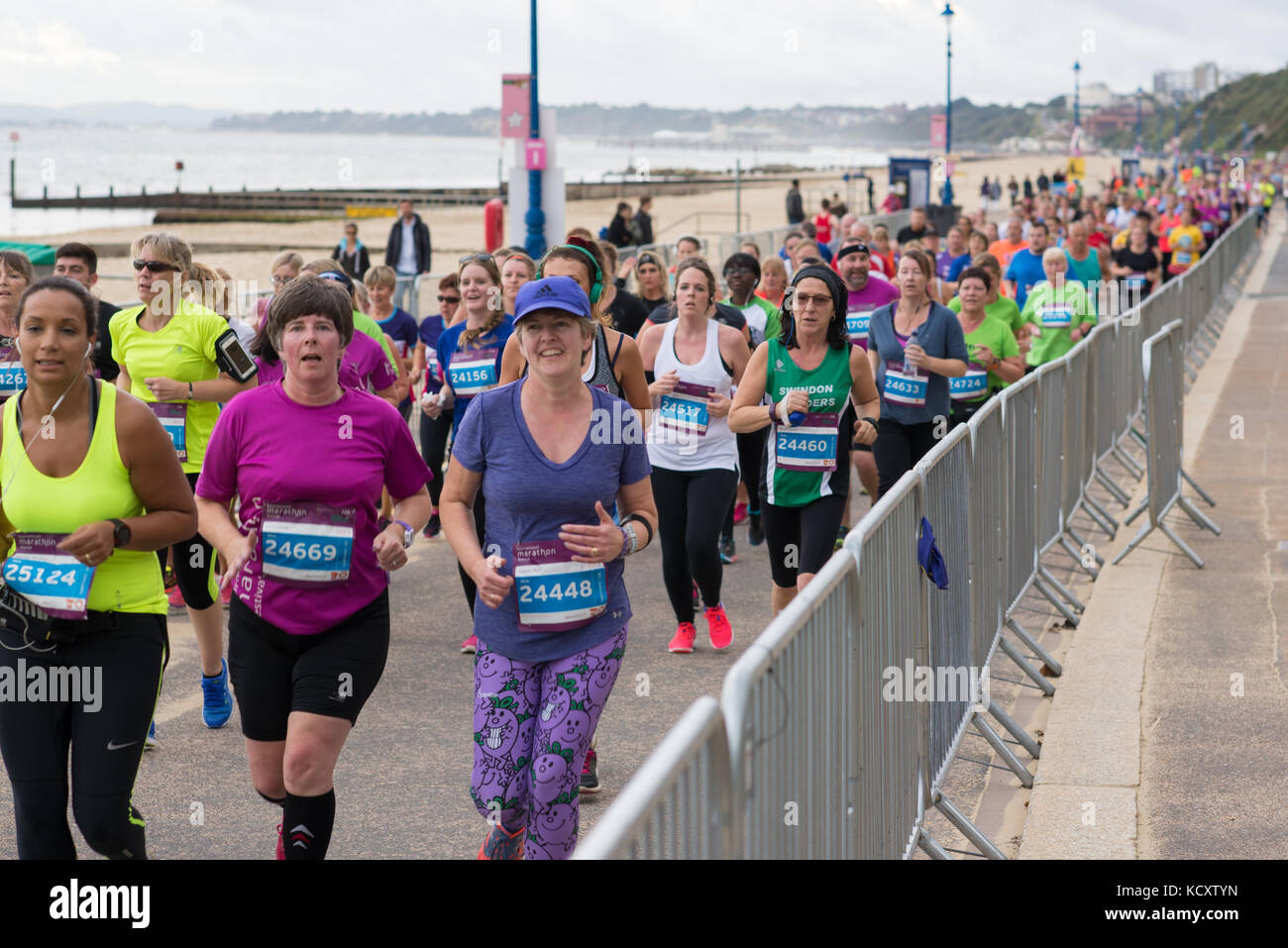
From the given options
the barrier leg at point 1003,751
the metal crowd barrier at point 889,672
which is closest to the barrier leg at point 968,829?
the metal crowd barrier at point 889,672

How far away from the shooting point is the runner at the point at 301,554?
14.0ft

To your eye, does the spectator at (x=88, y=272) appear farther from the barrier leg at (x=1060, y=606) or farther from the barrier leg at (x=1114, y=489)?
the barrier leg at (x=1114, y=489)

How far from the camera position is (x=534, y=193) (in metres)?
23.3

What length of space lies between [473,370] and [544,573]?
4134mm

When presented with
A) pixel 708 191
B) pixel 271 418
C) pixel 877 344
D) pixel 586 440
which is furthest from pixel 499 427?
pixel 708 191

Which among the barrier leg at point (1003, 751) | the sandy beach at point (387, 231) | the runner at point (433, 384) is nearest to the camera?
the barrier leg at point (1003, 751)

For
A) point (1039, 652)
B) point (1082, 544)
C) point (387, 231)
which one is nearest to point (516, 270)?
point (1039, 652)

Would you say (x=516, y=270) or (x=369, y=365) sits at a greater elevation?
(x=516, y=270)

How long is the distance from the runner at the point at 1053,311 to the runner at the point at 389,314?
469 centimetres

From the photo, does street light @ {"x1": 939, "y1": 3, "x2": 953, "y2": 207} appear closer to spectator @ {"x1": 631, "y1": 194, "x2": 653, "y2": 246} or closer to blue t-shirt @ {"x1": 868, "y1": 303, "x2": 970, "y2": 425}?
spectator @ {"x1": 631, "y1": 194, "x2": 653, "y2": 246}

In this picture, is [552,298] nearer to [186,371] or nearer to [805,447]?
[805,447]

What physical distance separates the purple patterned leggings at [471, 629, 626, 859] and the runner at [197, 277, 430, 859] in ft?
1.25

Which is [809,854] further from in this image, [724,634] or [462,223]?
[462,223]
